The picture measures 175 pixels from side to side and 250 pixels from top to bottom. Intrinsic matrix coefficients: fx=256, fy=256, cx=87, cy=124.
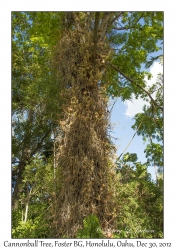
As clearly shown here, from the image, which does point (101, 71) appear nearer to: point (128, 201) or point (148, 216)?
point (128, 201)

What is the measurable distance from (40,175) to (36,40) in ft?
10.7

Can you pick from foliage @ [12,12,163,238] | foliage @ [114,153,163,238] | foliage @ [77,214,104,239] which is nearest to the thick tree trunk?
foliage @ [12,12,163,238]

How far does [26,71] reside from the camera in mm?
7883

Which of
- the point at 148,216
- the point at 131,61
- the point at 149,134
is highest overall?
the point at 131,61

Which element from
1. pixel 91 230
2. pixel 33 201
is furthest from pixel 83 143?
pixel 33 201

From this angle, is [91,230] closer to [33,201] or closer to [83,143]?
[83,143]

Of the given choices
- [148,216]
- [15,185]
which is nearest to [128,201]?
[148,216]

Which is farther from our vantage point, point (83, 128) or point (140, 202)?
point (140, 202)

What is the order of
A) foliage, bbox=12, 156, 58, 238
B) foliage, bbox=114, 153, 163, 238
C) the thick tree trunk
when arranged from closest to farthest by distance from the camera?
the thick tree trunk
foliage, bbox=12, 156, 58, 238
foliage, bbox=114, 153, 163, 238

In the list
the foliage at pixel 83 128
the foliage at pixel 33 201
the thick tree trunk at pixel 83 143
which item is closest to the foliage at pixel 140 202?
the foliage at pixel 83 128

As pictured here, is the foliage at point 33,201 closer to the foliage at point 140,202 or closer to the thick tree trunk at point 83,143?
the thick tree trunk at point 83,143

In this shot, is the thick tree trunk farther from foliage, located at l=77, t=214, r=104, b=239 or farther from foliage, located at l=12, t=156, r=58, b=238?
foliage, located at l=12, t=156, r=58, b=238

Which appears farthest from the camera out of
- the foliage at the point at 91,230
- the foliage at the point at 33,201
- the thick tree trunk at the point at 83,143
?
the foliage at the point at 33,201

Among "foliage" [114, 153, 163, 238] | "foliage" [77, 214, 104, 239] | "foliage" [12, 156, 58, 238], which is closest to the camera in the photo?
"foliage" [77, 214, 104, 239]
